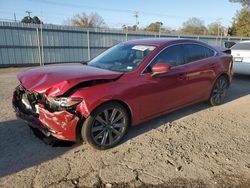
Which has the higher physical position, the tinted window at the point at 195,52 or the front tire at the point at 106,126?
the tinted window at the point at 195,52

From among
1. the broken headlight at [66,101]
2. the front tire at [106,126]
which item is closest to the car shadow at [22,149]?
the front tire at [106,126]

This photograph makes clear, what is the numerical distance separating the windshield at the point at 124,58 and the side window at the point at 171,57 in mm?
181

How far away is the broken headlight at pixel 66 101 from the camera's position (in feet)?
10.8

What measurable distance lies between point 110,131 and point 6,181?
152 centimetres

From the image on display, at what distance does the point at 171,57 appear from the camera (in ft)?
14.9

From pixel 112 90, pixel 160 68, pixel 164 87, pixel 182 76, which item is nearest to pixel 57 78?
pixel 112 90

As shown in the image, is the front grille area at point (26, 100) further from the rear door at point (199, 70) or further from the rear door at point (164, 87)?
the rear door at point (199, 70)

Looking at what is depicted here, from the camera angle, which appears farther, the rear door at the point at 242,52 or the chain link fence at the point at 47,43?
the chain link fence at the point at 47,43

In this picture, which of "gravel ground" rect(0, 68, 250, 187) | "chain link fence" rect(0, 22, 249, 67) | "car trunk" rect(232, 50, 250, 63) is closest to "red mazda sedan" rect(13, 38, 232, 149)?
"gravel ground" rect(0, 68, 250, 187)

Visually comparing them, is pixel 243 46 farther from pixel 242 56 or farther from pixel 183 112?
pixel 183 112

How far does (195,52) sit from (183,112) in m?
1.33

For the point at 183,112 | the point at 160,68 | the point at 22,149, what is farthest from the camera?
the point at 183,112

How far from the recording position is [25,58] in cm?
1390

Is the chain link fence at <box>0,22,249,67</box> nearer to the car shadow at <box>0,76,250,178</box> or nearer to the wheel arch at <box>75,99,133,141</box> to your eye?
the car shadow at <box>0,76,250,178</box>
